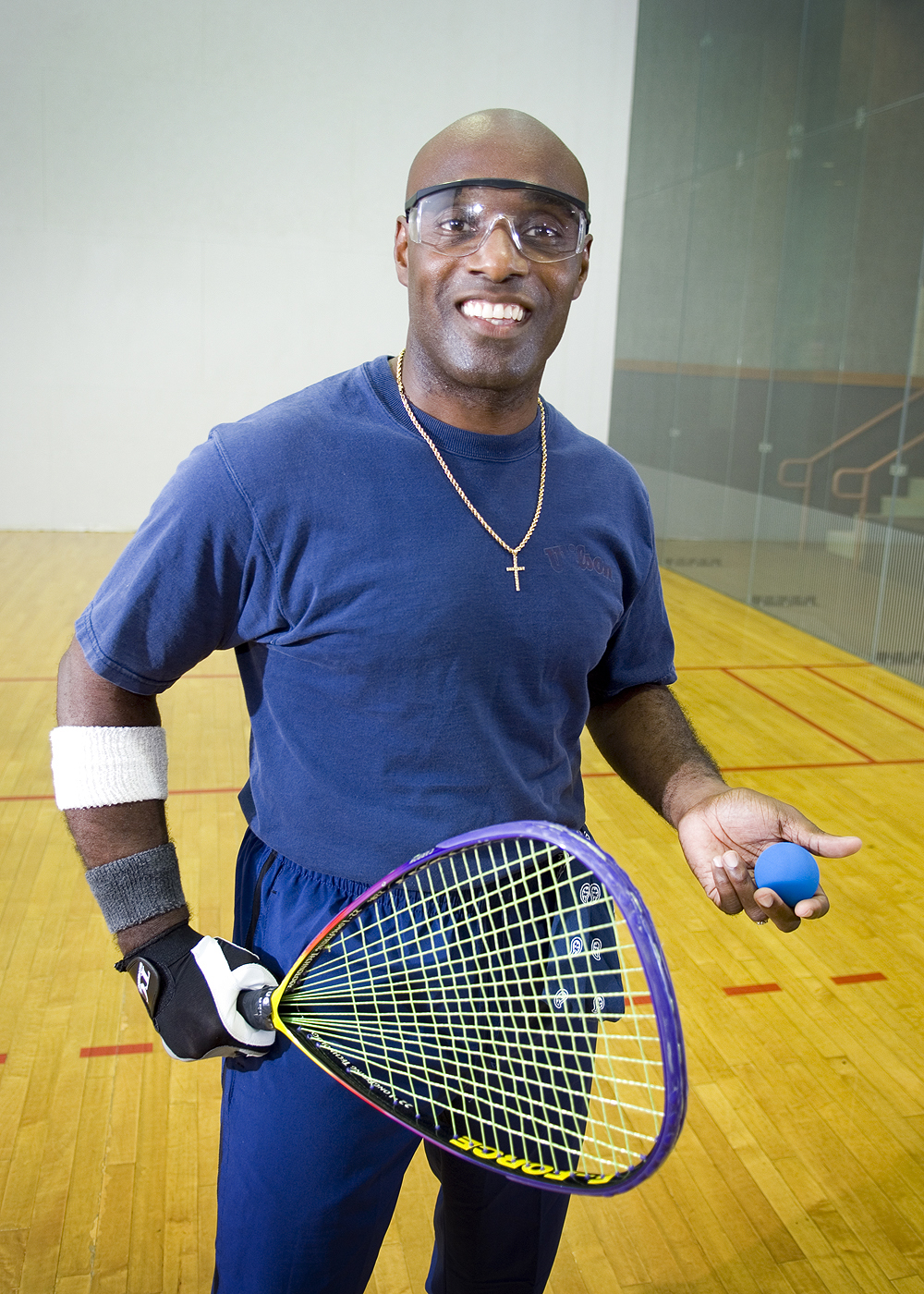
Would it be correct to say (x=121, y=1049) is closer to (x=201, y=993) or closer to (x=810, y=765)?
(x=201, y=993)

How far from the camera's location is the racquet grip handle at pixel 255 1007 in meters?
1.02

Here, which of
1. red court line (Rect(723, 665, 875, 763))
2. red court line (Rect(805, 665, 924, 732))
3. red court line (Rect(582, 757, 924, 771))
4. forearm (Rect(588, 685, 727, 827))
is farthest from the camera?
A: red court line (Rect(805, 665, 924, 732))

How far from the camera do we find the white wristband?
1059mm

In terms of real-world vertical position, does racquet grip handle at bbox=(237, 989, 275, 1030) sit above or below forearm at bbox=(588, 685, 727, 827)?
below

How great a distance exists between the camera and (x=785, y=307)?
6.42m

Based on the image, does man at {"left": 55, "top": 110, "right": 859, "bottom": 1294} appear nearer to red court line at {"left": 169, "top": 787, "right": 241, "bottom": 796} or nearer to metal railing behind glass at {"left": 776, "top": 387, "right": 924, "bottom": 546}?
red court line at {"left": 169, "top": 787, "right": 241, "bottom": 796}

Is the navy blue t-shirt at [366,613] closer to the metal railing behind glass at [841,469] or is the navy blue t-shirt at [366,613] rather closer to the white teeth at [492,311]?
the white teeth at [492,311]

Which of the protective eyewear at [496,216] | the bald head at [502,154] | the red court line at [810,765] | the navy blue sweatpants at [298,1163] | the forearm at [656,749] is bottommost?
the red court line at [810,765]

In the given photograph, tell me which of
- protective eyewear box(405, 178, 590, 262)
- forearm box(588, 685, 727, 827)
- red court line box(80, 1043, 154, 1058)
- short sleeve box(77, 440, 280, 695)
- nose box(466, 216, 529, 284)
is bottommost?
red court line box(80, 1043, 154, 1058)

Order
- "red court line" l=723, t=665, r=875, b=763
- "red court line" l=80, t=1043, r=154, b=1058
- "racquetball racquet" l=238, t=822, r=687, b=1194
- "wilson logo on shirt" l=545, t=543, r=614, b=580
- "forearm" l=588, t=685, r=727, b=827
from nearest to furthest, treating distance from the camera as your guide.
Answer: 1. "racquetball racquet" l=238, t=822, r=687, b=1194
2. "wilson logo on shirt" l=545, t=543, r=614, b=580
3. "forearm" l=588, t=685, r=727, b=827
4. "red court line" l=80, t=1043, r=154, b=1058
5. "red court line" l=723, t=665, r=875, b=763

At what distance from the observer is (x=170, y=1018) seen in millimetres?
1023

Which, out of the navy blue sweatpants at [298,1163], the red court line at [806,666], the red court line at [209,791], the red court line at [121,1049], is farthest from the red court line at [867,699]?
the navy blue sweatpants at [298,1163]

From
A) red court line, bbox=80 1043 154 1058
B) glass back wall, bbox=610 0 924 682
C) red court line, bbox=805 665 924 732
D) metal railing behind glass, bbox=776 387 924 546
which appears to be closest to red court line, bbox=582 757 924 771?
red court line, bbox=805 665 924 732

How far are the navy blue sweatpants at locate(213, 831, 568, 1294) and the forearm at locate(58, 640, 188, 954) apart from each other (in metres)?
0.11
